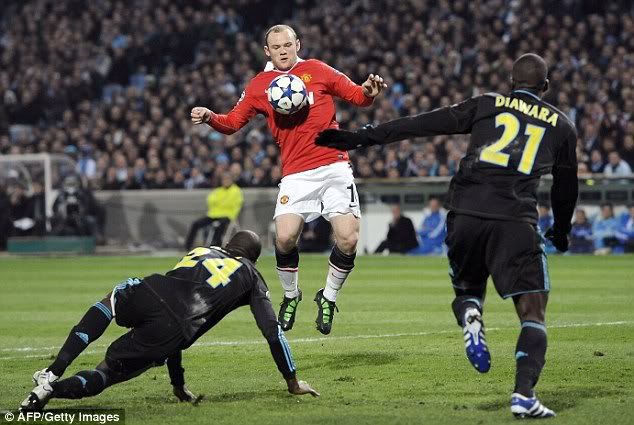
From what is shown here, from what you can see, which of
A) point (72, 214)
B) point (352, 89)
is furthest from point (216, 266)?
point (72, 214)

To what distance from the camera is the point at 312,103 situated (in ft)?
31.1

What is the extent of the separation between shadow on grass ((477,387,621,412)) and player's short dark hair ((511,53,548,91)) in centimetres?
186

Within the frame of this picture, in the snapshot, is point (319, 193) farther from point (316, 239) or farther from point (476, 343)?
point (316, 239)

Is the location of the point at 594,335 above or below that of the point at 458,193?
below

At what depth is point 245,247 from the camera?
7.29 meters

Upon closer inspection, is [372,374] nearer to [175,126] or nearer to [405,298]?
[405,298]

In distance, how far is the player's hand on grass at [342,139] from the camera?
6785 mm

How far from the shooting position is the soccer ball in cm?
916

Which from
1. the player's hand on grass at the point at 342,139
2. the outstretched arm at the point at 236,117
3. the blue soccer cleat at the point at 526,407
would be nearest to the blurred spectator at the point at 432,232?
the outstretched arm at the point at 236,117

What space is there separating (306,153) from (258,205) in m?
16.5

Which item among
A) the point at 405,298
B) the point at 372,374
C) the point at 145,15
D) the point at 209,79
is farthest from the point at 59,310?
the point at 145,15

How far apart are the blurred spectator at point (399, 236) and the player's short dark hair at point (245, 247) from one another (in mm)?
16001

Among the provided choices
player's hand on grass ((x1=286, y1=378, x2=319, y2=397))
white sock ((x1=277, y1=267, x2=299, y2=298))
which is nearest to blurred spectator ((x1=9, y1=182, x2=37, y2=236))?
white sock ((x1=277, y1=267, x2=299, y2=298))

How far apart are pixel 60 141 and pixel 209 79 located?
425 cm
